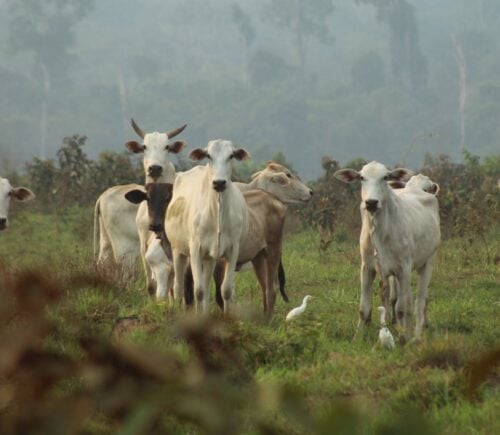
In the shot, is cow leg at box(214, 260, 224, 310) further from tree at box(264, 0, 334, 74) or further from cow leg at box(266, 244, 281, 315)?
tree at box(264, 0, 334, 74)

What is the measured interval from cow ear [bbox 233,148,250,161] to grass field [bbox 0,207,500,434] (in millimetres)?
1202

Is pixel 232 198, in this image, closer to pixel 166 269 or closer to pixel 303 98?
pixel 166 269

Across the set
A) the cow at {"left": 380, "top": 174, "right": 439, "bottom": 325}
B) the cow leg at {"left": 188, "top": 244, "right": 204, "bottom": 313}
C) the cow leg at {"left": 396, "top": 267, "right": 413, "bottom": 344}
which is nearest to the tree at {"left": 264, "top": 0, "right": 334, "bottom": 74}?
the cow at {"left": 380, "top": 174, "right": 439, "bottom": 325}

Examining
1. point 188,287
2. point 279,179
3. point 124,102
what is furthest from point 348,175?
point 124,102

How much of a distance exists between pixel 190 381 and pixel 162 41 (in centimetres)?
14334

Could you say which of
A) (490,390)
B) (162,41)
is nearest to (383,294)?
(490,390)

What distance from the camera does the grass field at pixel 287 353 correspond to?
727 mm

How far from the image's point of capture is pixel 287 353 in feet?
21.2

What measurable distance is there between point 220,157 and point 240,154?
0.23 metres

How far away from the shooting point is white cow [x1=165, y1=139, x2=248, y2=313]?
344 inches

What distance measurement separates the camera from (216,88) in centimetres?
12312

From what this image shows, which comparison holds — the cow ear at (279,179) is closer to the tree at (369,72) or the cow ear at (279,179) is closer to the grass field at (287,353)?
the grass field at (287,353)

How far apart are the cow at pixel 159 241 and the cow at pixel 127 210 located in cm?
70

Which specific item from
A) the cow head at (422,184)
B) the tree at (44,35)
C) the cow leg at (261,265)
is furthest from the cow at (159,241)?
the tree at (44,35)
